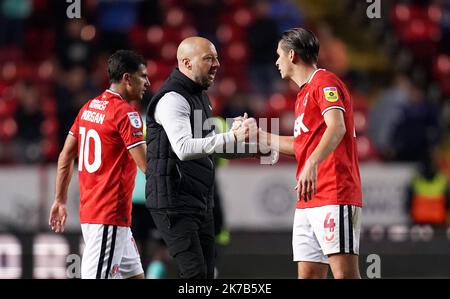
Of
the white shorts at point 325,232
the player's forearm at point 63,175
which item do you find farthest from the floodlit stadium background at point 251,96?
the white shorts at point 325,232

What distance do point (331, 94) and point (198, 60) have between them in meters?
0.88

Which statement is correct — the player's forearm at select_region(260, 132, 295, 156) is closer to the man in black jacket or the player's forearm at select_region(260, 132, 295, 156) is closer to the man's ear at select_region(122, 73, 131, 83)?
Result: the man in black jacket

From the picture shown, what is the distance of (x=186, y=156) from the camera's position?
5.70 m

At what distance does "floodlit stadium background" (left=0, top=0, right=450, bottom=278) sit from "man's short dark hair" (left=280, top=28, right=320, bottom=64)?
3.19 m

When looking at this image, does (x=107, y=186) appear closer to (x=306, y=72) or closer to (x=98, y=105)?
(x=98, y=105)

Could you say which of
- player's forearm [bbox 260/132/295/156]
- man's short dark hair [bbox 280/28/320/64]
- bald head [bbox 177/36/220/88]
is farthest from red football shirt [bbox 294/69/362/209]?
bald head [bbox 177/36/220/88]

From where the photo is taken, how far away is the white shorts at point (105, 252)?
19.9 feet

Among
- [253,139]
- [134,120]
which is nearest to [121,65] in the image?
[134,120]

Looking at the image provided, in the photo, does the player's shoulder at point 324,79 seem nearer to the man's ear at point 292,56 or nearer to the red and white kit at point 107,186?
the man's ear at point 292,56

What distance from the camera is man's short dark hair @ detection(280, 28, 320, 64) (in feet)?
19.0

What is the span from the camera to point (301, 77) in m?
5.84

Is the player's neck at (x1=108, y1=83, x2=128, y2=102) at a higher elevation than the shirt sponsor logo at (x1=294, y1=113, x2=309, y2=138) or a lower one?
higher
